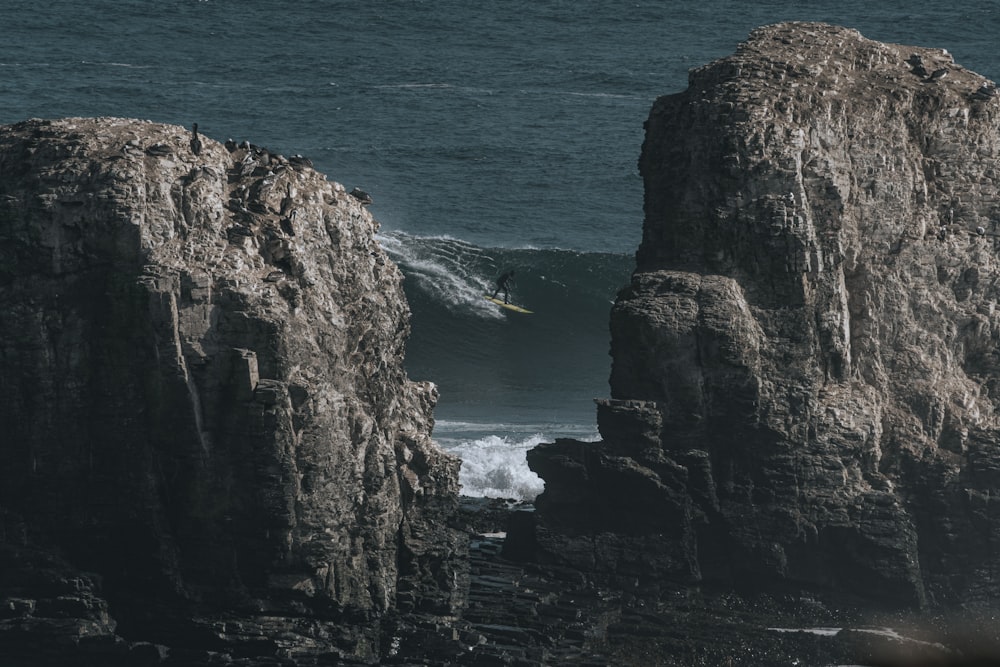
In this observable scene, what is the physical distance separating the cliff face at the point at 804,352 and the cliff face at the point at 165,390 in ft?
26.0

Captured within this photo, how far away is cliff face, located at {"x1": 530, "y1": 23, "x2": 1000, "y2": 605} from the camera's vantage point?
57.4m

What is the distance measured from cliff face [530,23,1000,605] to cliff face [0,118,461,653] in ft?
26.0

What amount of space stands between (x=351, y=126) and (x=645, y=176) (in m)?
45.0

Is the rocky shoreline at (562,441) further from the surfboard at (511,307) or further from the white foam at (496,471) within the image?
the surfboard at (511,307)

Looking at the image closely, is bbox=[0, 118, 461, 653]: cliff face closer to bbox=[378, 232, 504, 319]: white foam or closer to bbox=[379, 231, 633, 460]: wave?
bbox=[379, 231, 633, 460]: wave

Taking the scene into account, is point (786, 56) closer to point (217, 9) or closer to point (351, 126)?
point (351, 126)

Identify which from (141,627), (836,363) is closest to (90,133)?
(141,627)

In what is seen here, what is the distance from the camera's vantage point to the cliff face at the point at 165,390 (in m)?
50.8

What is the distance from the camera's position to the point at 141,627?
51.2 metres

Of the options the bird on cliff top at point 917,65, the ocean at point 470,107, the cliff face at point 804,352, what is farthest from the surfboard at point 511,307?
the bird on cliff top at point 917,65

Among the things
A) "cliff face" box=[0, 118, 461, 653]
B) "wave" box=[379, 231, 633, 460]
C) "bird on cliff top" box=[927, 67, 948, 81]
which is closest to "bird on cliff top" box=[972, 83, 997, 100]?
"bird on cliff top" box=[927, 67, 948, 81]

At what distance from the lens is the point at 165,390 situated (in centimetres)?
5084

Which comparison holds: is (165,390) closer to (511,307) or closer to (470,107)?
(511,307)

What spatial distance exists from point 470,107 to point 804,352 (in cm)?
5020
